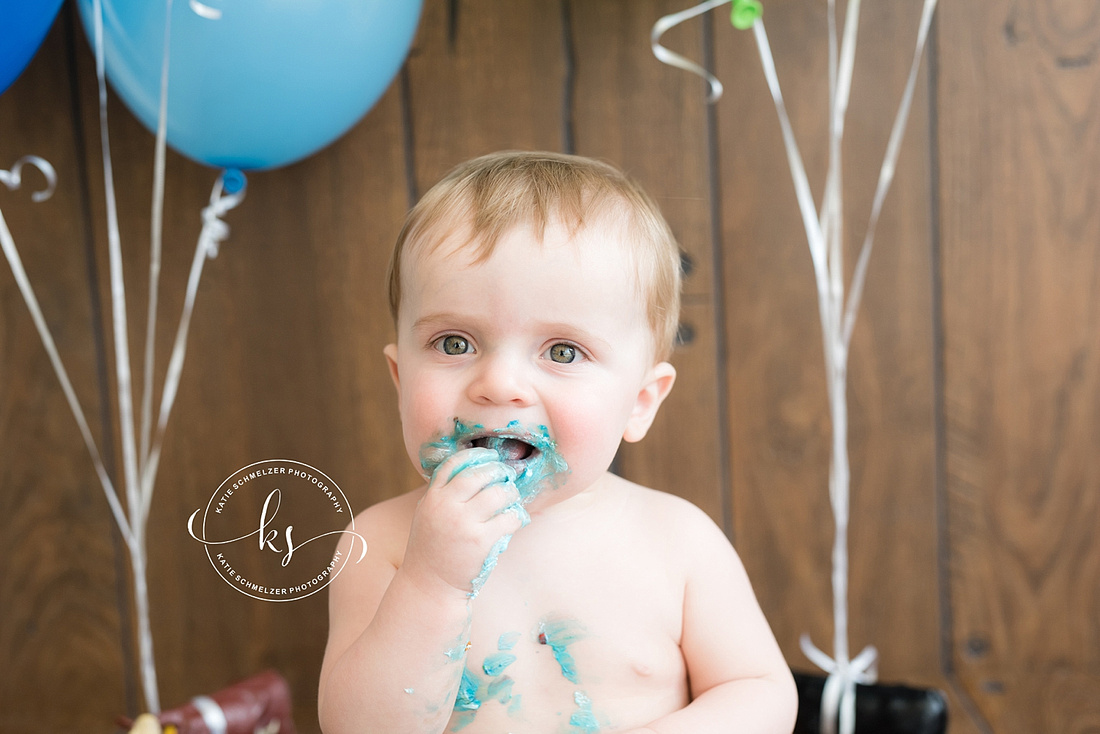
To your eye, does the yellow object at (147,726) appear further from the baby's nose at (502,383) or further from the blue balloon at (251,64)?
the blue balloon at (251,64)

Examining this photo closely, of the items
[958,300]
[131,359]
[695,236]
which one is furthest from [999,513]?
[131,359]

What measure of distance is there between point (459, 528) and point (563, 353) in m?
0.17

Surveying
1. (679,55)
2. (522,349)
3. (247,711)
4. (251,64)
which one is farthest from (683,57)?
(247,711)

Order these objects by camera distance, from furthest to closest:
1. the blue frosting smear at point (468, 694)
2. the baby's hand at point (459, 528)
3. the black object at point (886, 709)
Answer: the black object at point (886, 709)
the blue frosting smear at point (468, 694)
the baby's hand at point (459, 528)

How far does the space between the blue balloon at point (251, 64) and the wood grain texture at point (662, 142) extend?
31 cm

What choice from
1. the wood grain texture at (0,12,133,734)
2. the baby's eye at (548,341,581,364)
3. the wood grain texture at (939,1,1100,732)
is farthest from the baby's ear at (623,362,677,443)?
the wood grain texture at (0,12,133,734)

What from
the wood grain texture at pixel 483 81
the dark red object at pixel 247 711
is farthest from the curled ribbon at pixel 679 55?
the dark red object at pixel 247 711

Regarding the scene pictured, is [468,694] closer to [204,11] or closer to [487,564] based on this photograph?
[487,564]

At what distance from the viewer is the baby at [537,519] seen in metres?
0.73

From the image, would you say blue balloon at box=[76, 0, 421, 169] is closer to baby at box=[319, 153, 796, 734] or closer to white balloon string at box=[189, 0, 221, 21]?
white balloon string at box=[189, 0, 221, 21]

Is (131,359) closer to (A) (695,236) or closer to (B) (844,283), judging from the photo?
(A) (695,236)

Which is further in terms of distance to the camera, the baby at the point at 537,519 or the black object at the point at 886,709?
the black object at the point at 886,709

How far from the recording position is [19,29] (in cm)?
97

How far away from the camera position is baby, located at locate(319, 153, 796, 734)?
2.41 feet
